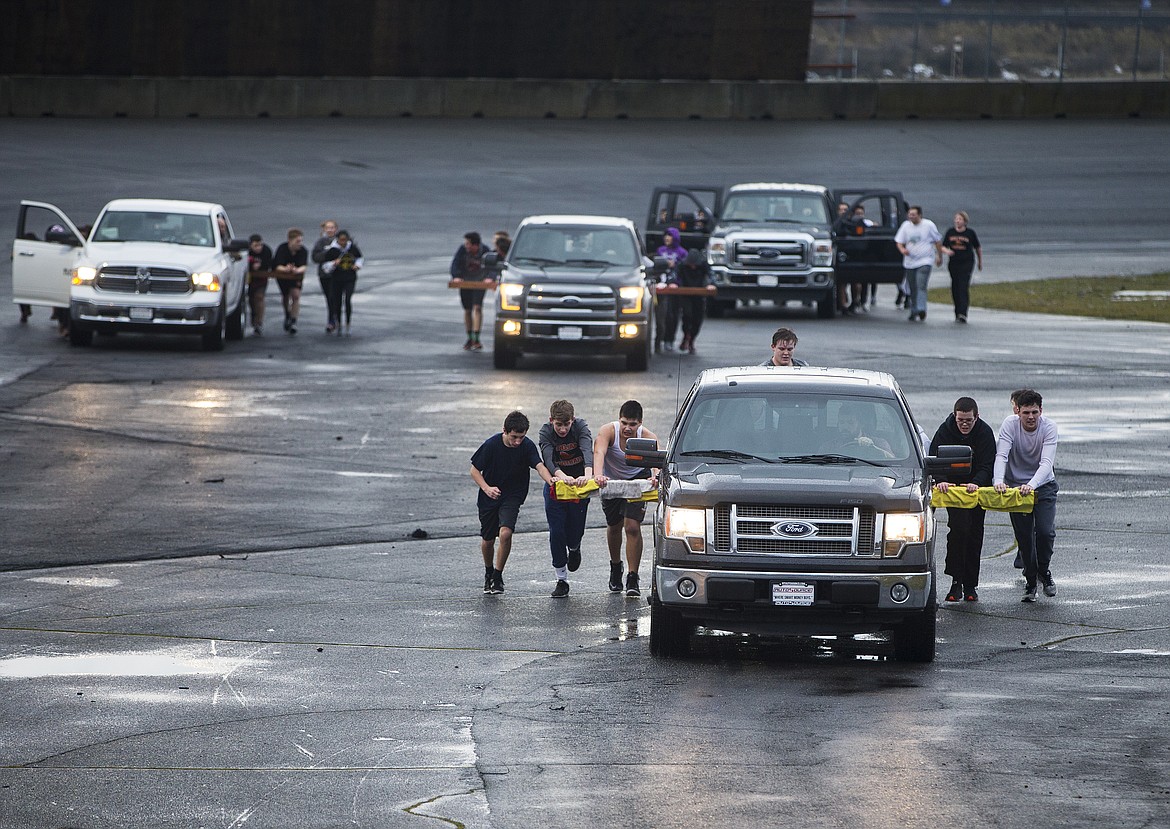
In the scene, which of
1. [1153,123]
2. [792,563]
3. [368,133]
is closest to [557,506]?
[792,563]

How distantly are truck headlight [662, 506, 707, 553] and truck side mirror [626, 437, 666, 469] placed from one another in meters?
0.69

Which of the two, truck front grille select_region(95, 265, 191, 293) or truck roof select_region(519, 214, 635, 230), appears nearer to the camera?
truck front grille select_region(95, 265, 191, 293)

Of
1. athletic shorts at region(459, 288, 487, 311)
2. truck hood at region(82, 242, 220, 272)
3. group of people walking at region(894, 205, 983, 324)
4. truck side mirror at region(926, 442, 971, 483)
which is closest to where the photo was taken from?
truck side mirror at region(926, 442, 971, 483)

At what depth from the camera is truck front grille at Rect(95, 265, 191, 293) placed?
27906 mm

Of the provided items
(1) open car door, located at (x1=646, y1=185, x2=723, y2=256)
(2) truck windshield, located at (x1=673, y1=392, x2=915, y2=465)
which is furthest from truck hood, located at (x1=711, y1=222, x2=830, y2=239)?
(2) truck windshield, located at (x1=673, y1=392, x2=915, y2=465)

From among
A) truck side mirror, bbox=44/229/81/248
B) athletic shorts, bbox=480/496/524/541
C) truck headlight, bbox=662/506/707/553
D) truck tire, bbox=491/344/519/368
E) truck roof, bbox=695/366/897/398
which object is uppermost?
truck side mirror, bbox=44/229/81/248

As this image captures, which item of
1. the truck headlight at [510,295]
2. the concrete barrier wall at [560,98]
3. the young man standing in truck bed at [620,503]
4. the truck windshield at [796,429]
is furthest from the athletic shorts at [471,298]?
the concrete barrier wall at [560,98]

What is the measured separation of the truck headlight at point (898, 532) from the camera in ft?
37.1

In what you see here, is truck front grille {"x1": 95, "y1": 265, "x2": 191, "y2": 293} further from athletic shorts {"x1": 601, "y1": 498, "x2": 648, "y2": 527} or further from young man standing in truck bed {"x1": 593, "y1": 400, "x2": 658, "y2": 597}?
athletic shorts {"x1": 601, "y1": 498, "x2": 648, "y2": 527}

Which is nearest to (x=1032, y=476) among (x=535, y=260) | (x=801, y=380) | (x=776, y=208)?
(x=801, y=380)

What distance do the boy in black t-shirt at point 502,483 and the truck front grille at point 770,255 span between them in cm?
2041

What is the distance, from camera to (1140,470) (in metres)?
19.0

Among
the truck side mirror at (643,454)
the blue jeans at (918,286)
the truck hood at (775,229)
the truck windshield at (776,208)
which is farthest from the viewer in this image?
the truck windshield at (776,208)

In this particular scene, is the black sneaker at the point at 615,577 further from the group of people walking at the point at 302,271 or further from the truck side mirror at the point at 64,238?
the truck side mirror at the point at 64,238
